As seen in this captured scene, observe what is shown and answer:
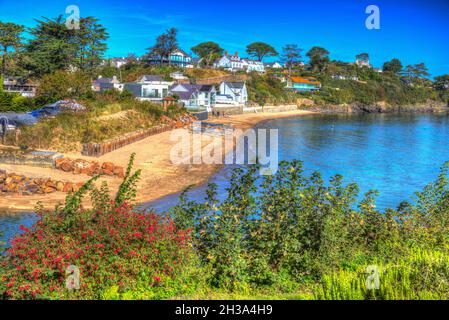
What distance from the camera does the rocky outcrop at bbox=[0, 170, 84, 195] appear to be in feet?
74.3

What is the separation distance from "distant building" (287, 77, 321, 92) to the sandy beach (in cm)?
9510

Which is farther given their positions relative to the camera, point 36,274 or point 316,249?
point 316,249

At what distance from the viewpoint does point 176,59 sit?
12106cm

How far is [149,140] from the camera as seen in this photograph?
140 feet

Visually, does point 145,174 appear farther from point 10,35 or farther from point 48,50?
point 10,35

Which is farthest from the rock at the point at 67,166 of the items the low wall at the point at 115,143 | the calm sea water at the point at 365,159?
the calm sea water at the point at 365,159

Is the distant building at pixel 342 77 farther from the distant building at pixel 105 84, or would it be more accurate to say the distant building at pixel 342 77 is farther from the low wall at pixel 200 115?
the low wall at pixel 200 115

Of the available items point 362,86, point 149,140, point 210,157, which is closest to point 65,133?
point 149,140

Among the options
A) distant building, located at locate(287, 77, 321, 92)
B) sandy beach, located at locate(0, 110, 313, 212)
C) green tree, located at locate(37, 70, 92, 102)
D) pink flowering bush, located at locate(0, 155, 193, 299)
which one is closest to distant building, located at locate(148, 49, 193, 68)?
distant building, located at locate(287, 77, 321, 92)

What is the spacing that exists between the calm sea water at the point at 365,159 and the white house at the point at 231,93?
24.2 m

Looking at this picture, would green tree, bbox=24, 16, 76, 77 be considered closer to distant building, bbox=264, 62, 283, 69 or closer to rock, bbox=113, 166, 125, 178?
rock, bbox=113, 166, 125, 178
